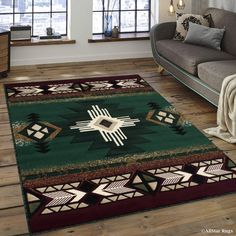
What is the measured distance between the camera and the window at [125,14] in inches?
230

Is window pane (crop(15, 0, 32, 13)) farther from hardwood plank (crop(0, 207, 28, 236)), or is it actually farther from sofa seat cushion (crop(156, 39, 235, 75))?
hardwood plank (crop(0, 207, 28, 236))

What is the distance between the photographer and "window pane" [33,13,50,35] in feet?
18.5

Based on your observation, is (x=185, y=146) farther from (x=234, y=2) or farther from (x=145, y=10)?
(x=145, y=10)

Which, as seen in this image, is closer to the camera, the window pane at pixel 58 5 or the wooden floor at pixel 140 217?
the wooden floor at pixel 140 217

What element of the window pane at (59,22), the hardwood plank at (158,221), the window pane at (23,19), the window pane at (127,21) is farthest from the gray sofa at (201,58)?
the window pane at (23,19)

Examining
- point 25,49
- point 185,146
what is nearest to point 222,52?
point 185,146

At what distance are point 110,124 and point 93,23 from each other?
2.48m

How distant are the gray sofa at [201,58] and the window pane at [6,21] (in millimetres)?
1848

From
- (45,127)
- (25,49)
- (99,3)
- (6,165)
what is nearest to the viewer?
(6,165)

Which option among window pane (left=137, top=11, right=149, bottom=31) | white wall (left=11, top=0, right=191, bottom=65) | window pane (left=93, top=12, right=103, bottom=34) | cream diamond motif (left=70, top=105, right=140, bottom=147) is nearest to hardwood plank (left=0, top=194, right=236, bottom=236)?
cream diamond motif (left=70, top=105, right=140, bottom=147)

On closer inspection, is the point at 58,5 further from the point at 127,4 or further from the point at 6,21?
the point at 127,4

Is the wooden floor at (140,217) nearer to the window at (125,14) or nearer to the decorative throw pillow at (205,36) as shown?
the decorative throw pillow at (205,36)

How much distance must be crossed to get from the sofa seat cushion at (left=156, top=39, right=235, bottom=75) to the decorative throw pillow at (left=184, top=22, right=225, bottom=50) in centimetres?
8

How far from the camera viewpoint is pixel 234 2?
501 centimetres
